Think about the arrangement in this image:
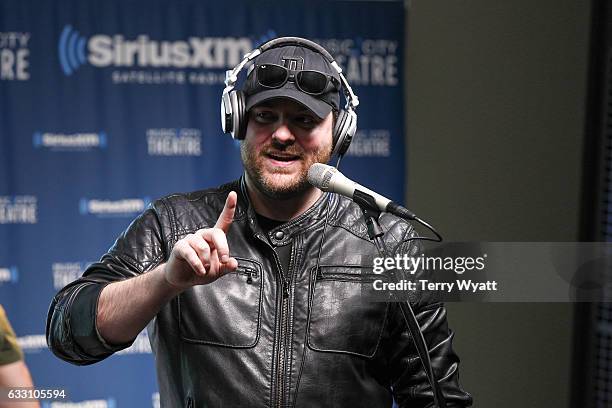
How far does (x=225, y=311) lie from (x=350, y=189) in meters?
0.44

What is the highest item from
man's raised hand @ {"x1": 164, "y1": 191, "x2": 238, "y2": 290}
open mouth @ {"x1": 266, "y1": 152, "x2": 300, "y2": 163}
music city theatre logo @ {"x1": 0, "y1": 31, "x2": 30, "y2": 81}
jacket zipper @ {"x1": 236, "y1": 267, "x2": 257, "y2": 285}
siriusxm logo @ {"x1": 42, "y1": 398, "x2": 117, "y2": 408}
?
music city theatre logo @ {"x1": 0, "y1": 31, "x2": 30, "y2": 81}

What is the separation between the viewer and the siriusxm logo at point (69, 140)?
331 cm

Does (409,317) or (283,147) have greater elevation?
(283,147)

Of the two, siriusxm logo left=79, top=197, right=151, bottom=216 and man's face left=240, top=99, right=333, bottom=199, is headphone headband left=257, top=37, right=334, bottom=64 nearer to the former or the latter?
man's face left=240, top=99, right=333, bottom=199

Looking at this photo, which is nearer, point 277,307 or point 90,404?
point 277,307

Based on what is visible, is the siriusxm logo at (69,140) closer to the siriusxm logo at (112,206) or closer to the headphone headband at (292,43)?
the siriusxm logo at (112,206)

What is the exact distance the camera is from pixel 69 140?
333 cm

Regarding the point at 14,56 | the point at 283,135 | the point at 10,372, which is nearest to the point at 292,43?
the point at 283,135

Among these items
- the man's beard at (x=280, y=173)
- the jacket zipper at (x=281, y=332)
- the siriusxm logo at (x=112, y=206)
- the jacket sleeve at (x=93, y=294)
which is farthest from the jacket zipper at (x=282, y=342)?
the siriusxm logo at (x=112, y=206)

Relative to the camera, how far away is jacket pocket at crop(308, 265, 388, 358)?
1.53 meters

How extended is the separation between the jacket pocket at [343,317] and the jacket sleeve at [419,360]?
0.12 ft

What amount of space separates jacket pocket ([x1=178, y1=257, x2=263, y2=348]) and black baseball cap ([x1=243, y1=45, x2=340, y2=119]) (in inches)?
12.7

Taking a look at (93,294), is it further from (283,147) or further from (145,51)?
(145,51)

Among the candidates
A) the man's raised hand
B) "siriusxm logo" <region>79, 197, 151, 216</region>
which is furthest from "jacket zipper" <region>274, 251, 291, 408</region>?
"siriusxm logo" <region>79, 197, 151, 216</region>
